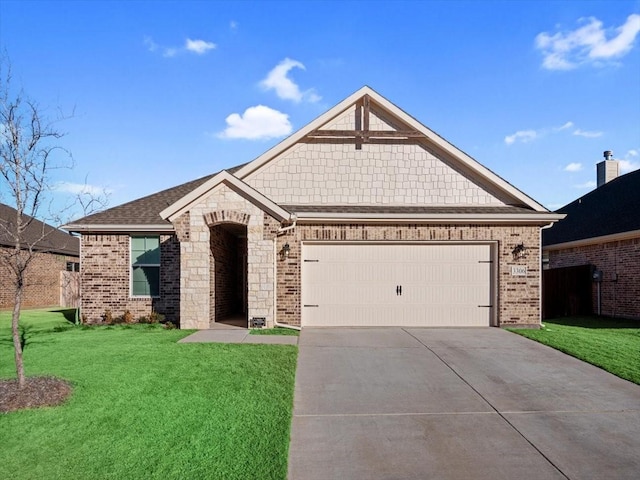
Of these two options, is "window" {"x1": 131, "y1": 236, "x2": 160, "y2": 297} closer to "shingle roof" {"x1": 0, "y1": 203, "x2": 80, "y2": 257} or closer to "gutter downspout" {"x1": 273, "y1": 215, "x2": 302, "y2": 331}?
"gutter downspout" {"x1": 273, "y1": 215, "x2": 302, "y2": 331}

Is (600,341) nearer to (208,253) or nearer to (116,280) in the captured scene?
(208,253)

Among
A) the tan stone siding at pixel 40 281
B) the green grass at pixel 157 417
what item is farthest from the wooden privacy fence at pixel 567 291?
the tan stone siding at pixel 40 281

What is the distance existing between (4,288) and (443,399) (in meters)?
20.2

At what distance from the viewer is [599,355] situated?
8.59 m

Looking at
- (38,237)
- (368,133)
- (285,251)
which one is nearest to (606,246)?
(368,133)

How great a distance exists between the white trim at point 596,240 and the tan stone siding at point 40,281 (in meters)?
23.4

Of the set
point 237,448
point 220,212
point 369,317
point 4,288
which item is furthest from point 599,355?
point 4,288

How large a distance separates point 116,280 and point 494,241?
11584 millimetres

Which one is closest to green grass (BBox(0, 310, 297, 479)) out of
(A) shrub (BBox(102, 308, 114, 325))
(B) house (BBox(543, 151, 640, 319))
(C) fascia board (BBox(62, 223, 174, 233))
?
(A) shrub (BBox(102, 308, 114, 325))

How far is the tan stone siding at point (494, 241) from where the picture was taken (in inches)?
467

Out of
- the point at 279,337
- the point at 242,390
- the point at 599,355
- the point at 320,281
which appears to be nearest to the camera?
the point at 242,390

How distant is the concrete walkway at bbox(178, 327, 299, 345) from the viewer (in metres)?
9.45

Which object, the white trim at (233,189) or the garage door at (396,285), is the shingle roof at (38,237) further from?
the garage door at (396,285)

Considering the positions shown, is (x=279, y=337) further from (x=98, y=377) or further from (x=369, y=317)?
(x=98, y=377)
